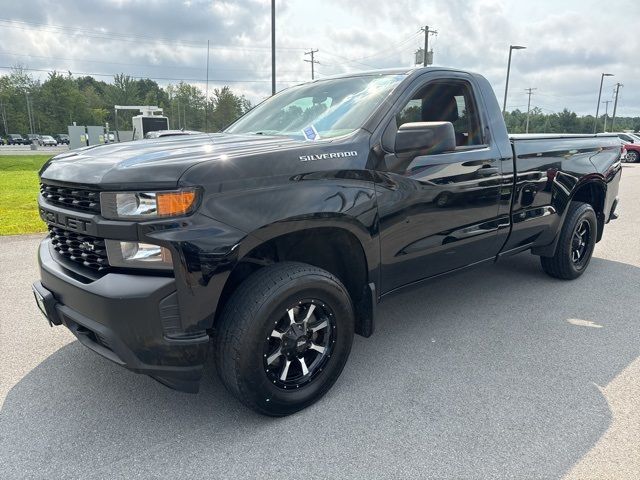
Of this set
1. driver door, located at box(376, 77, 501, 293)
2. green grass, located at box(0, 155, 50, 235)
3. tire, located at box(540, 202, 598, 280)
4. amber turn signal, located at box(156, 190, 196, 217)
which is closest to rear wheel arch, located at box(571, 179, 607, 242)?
tire, located at box(540, 202, 598, 280)

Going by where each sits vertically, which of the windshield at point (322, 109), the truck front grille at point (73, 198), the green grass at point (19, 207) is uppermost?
the windshield at point (322, 109)

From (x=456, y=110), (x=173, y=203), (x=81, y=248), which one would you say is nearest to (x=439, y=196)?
(x=456, y=110)

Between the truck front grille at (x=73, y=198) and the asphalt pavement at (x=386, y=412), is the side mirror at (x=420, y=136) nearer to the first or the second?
the asphalt pavement at (x=386, y=412)

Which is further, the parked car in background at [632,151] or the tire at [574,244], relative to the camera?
the parked car in background at [632,151]

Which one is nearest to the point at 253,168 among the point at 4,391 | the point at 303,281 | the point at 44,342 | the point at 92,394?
the point at 303,281

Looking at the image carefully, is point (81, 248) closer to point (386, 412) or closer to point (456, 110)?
point (386, 412)

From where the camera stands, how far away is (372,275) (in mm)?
2957

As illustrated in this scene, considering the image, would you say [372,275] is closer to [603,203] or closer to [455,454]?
[455,454]

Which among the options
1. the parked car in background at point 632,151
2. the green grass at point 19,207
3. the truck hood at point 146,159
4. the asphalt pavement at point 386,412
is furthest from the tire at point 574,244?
the parked car in background at point 632,151

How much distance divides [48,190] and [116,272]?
0.82 meters

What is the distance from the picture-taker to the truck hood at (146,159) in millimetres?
2178

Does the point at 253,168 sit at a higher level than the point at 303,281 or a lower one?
higher

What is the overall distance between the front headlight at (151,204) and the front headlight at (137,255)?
0.41 ft

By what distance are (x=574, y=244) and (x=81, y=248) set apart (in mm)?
4585
